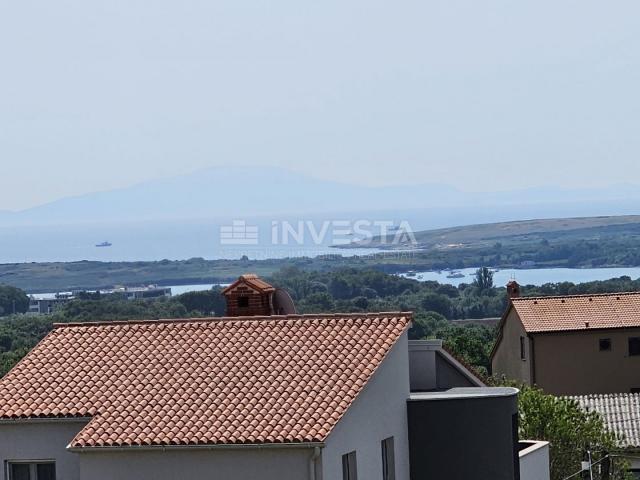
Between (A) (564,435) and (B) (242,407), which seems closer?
(B) (242,407)

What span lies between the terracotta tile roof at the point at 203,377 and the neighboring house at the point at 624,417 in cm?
2513

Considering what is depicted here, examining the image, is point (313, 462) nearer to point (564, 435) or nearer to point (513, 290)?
point (564, 435)

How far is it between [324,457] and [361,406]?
148cm

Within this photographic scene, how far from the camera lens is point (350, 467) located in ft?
78.8

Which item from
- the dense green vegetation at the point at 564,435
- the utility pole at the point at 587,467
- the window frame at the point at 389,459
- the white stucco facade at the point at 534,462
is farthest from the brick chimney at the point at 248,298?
the dense green vegetation at the point at 564,435

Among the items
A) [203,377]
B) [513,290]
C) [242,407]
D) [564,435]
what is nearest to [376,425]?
[242,407]

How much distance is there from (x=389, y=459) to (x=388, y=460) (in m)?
0.02

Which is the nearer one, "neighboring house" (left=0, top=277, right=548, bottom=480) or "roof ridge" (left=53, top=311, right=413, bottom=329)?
"neighboring house" (left=0, top=277, right=548, bottom=480)

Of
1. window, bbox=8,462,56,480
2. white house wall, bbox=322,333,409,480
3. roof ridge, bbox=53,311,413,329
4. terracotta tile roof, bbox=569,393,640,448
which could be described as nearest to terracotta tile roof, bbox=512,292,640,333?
terracotta tile roof, bbox=569,393,640,448

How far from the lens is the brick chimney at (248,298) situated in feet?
101

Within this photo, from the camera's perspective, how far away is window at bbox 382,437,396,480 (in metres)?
25.4

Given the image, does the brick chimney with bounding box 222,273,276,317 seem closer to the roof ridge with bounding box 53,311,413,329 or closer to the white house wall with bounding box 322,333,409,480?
the roof ridge with bounding box 53,311,413,329

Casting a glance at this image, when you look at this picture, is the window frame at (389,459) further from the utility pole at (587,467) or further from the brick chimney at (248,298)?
the utility pole at (587,467)

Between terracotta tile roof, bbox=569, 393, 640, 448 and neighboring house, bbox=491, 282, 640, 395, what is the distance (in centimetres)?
2205
